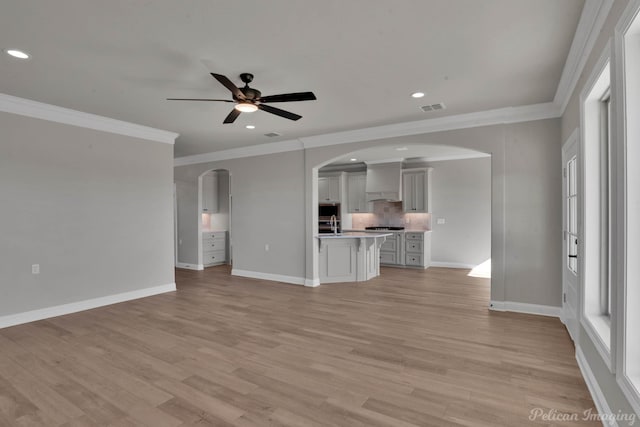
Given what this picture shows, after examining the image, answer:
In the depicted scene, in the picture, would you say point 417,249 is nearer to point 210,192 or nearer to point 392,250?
point 392,250

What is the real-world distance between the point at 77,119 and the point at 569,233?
6354 millimetres

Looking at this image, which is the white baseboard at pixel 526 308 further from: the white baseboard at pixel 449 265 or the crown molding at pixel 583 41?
the white baseboard at pixel 449 265

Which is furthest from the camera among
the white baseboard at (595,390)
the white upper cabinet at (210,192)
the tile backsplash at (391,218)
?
the tile backsplash at (391,218)

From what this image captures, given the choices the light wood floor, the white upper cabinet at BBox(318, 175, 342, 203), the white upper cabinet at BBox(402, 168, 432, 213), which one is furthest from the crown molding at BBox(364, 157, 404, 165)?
the light wood floor

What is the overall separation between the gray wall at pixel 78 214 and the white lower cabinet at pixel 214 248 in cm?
244

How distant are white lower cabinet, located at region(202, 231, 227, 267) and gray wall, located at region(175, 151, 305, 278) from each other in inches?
58.8

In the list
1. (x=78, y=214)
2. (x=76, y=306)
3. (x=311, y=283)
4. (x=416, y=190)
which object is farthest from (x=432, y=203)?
(x=76, y=306)

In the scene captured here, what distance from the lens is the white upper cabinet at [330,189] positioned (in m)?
9.16

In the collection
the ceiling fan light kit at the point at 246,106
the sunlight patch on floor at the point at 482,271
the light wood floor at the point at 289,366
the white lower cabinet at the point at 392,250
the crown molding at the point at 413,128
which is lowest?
the light wood floor at the point at 289,366

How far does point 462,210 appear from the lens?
→ 26.5 feet

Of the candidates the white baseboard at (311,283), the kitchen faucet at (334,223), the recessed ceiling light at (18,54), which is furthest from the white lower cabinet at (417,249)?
the recessed ceiling light at (18,54)

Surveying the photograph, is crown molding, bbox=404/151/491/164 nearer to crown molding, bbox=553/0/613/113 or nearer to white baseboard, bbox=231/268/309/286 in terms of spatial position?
crown molding, bbox=553/0/613/113

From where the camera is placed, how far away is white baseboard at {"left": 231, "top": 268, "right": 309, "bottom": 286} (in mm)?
6338

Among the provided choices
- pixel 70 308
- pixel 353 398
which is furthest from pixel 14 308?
pixel 353 398
